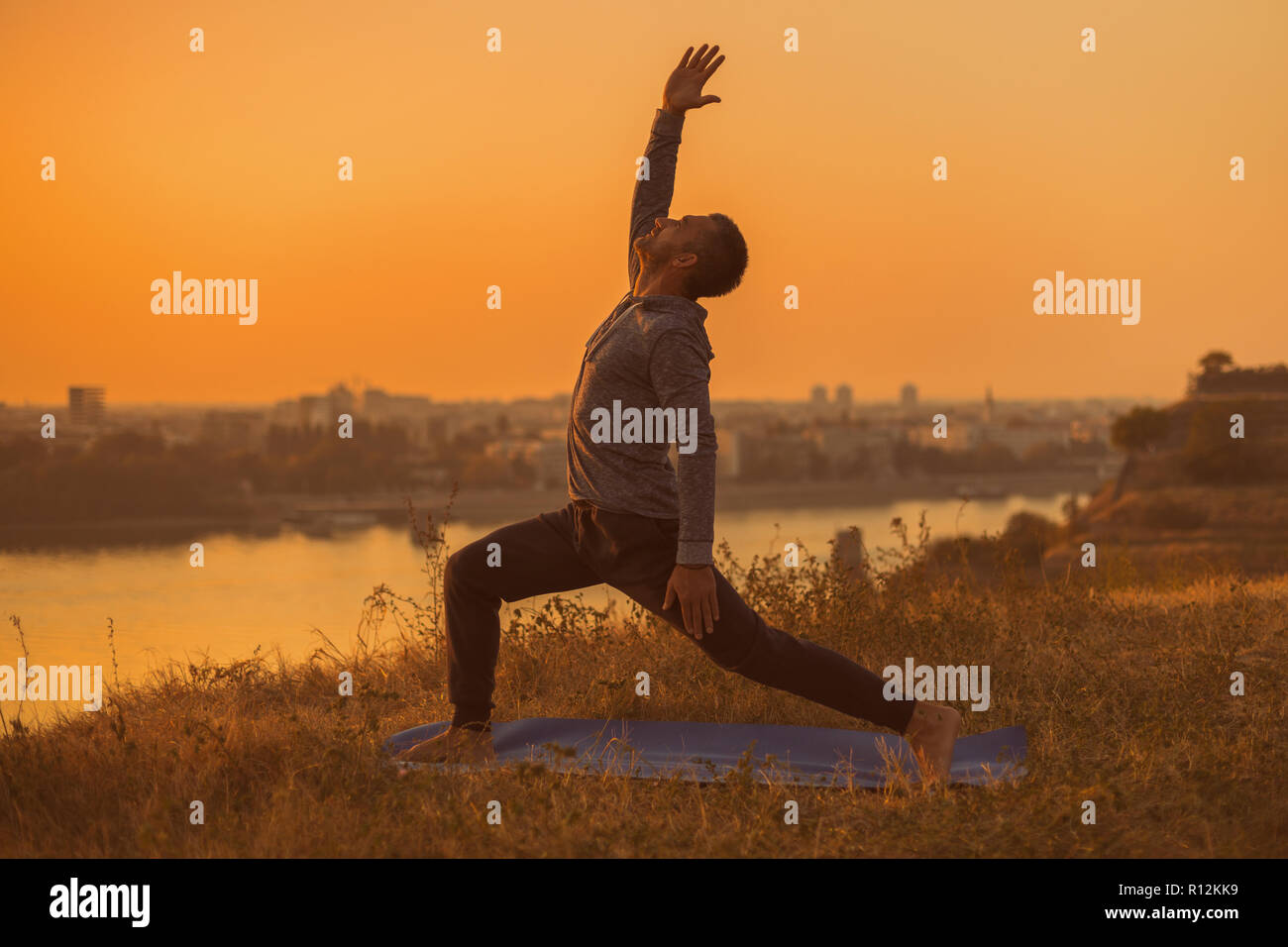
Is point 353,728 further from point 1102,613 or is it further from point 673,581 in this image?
point 1102,613

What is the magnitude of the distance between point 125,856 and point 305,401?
87.6ft

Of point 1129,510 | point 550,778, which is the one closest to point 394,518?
point 550,778

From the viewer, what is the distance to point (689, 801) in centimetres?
331

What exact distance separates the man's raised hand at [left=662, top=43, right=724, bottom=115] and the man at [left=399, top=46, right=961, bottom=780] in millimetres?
498

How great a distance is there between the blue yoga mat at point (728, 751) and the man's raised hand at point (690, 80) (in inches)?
85.4

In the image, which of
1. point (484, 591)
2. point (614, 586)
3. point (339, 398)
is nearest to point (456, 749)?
point (484, 591)

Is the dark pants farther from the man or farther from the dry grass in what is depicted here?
the dry grass

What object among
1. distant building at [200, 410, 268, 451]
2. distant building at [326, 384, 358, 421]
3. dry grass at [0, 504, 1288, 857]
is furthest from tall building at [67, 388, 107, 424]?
distant building at [326, 384, 358, 421]

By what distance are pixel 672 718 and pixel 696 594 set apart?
125 cm

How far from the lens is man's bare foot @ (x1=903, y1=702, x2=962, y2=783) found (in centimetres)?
351

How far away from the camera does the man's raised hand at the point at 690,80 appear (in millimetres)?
3803

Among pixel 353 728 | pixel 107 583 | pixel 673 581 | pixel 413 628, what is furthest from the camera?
pixel 107 583

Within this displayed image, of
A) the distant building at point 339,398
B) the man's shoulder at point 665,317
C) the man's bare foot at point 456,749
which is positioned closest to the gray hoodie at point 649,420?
the man's shoulder at point 665,317

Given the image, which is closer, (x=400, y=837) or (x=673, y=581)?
(x=400, y=837)
